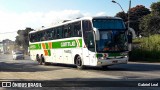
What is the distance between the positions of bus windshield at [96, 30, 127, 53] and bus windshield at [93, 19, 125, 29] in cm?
37

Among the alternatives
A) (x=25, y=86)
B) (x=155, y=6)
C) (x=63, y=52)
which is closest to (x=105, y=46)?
(x=63, y=52)

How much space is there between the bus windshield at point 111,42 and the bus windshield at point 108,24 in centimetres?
37

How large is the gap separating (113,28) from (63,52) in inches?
255

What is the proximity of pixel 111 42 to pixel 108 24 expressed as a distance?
124 centimetres

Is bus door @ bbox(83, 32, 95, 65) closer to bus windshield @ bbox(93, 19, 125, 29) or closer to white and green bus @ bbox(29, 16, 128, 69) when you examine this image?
white and green bus @ bbox(29, 16, 128, 69)

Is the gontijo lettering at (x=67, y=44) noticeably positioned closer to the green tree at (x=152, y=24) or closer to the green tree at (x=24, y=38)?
the green tree at (x=152, y=24)

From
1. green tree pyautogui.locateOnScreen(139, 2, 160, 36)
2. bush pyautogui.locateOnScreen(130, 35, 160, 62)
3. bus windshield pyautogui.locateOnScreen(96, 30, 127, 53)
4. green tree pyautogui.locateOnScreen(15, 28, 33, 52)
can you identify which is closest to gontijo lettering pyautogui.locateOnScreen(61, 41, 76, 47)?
bus windshield pyautogui.locateOnScreen(96, 30, 127, 53)

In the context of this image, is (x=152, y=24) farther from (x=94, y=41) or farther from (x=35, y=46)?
(x=94, y=41)

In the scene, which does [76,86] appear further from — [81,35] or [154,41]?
[154,41]

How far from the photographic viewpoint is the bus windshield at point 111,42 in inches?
838

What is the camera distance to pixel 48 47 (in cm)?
3055

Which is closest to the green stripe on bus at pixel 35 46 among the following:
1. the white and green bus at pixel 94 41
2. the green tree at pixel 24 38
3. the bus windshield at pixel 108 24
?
the white and green bus at pixel 94 41

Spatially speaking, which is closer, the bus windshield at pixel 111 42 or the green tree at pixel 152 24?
the bus windshield at pixel 111 42

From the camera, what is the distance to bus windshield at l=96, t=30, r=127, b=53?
21.3 meters
